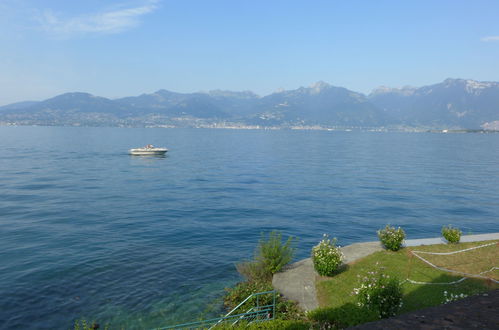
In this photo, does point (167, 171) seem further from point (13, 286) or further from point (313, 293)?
point (313, 293)

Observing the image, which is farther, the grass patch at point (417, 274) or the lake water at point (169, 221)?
the lake water at point (169, 221)

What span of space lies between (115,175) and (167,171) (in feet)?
34.3

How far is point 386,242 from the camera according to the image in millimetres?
22234

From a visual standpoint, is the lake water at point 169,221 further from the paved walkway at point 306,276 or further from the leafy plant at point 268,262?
the paved walkway at point 306,276

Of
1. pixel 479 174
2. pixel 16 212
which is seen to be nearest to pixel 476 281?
pixel 16 212

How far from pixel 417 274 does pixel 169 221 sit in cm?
2509

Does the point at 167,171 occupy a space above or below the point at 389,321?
below

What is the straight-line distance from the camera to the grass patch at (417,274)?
52.5 ft

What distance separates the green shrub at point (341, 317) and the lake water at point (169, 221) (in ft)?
24.9

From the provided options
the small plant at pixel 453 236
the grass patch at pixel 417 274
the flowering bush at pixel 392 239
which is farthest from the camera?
the small plant at pixel 453 236

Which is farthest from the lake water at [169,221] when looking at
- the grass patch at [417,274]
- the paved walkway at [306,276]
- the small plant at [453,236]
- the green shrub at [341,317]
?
the small plant at [453,236]

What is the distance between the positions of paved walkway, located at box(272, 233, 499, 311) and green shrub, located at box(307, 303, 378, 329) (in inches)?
150

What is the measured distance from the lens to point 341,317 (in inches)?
464

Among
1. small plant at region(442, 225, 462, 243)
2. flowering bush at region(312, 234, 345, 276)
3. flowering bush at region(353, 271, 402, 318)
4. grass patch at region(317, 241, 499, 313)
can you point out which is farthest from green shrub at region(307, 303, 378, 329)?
small plant at region(442, 225, 462, 243)
